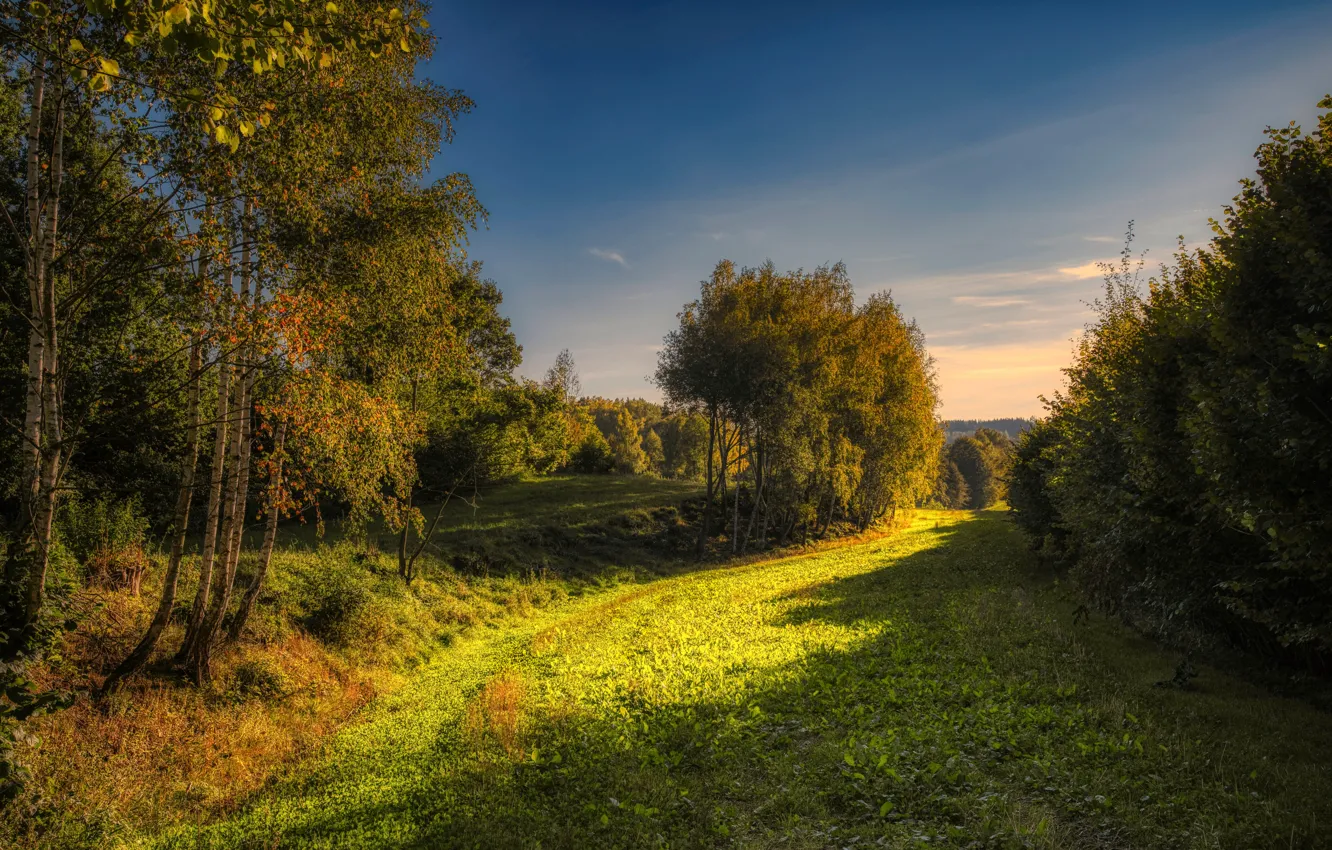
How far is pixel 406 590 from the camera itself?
70.8 feet

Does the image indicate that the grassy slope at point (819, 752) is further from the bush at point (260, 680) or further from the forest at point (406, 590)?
the bush at point (260, 680)

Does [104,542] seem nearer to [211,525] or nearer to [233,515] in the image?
[233,515]

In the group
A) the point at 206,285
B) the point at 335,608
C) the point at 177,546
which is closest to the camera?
the point at 206,285

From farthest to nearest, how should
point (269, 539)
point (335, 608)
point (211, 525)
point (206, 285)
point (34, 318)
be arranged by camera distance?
point (335, 608) → point (269, 539) → point (211, 525) → point (206, 285) → point (34, 318)

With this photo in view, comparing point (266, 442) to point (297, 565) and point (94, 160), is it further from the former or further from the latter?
point (94, 160)

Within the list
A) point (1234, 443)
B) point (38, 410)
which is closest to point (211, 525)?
point (38, 410)

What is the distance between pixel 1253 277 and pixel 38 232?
59.9 feet

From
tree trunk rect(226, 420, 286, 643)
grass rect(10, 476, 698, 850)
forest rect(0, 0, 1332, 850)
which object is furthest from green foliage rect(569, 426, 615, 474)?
tree trunk rect(226, 420, 286, 643)

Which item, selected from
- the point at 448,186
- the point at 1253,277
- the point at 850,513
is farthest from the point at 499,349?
the point at 850,513

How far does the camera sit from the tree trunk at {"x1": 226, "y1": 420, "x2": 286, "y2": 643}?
11.9 meters

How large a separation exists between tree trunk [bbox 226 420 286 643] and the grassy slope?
370 centimetres

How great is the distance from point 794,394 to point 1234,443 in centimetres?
3106

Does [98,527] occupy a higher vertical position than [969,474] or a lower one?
higher

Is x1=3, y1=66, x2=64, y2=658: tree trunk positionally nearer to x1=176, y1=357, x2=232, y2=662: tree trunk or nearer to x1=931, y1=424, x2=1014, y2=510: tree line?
x1=176, y1=357, x2=232, y2=662: tree trunk
